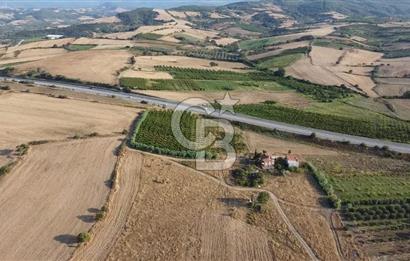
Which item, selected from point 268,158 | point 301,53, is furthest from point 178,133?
point 301,53

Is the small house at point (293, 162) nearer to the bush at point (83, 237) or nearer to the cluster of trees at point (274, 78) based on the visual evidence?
the bush at point (83, 237)

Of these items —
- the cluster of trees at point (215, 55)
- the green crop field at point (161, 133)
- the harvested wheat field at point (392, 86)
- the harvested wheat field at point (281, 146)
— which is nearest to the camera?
the green crop field at point (161, 133)

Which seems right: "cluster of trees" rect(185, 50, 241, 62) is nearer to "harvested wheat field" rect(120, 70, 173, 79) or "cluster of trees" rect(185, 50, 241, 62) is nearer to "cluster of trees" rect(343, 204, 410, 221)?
"harvested wheat field" rect(120, 70, 173, 79)

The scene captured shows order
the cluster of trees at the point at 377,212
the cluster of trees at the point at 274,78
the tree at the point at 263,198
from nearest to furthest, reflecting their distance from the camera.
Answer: the cluster of trees at the point at 377,212 → the tree at the point at 263,198 → the cluster of trees at the point at 274,78

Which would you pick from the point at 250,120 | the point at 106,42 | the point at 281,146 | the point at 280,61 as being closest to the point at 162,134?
the point at 250,120

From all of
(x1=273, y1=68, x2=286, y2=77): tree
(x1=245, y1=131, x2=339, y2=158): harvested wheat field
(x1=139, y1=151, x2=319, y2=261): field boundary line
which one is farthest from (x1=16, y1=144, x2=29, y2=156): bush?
(x1=273, y1=68, x2=286, y2=77): tree

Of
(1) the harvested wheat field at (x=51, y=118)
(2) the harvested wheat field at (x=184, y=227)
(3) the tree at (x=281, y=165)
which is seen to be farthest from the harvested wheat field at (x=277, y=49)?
(2) the harvested wheat field at (x=184, y=227)

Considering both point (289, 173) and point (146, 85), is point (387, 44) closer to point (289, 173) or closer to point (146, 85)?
point (146, 85)
